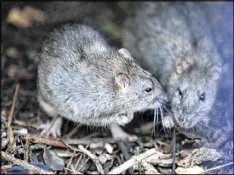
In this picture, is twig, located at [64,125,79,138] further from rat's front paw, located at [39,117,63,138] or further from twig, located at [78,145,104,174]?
twig, located at [78,145,104,174]

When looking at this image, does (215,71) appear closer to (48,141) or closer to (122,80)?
(122,80)

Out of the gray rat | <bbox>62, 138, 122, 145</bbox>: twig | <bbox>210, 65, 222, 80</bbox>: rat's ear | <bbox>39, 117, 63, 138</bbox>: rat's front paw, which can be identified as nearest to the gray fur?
<bbox>62, 138, 122, 145</bbox>: twig

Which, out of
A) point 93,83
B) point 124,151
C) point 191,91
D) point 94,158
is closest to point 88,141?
point 94,158

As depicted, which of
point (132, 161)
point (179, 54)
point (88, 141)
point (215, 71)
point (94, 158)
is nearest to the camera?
point (132, 161)

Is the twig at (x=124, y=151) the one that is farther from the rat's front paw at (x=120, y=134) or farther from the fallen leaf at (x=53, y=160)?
the fallen leaf at (x=53, y=160)

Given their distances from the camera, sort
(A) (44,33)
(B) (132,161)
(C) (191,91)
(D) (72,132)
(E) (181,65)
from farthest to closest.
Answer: (A) (44,33), (E) (181,65), (D) (72,132), (C) (191,91), (B) (132,161)

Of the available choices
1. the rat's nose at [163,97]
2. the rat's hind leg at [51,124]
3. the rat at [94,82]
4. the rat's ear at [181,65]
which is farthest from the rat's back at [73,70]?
the rat's ear at [181,65]
